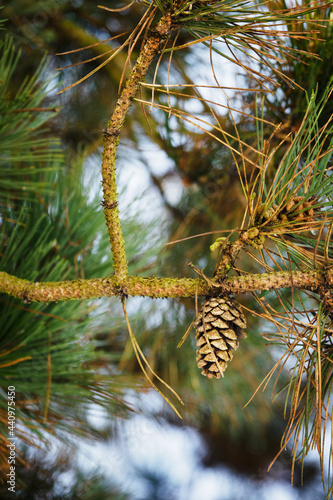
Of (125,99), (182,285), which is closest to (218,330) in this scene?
(182,285)

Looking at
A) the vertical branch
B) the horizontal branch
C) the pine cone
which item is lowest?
the pine cone

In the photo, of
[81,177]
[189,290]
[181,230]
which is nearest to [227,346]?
[189,290]

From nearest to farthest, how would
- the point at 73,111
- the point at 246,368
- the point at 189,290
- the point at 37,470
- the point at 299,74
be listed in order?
the point at 189,290 → the point at 299,74 → the point at 37,470 → the point at 246,368 → the point at 73,111

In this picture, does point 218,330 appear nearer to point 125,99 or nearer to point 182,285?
point 182,285

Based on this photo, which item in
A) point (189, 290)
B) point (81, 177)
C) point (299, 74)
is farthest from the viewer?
point (81, 177)

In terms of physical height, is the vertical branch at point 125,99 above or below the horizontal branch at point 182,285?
above

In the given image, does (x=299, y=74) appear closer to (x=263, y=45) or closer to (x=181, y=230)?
(x=263, y=45)
